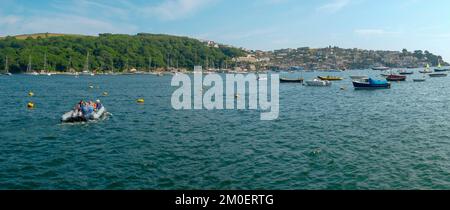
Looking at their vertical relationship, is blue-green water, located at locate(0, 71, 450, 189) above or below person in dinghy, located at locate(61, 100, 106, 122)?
below

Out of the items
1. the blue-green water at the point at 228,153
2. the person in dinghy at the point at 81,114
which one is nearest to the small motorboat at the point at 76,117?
the person in dinghy at the point at 81,114

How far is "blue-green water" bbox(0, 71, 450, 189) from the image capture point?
75.5ft

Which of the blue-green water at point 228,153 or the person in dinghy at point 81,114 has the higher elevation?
the person in dinghy at point 81,114

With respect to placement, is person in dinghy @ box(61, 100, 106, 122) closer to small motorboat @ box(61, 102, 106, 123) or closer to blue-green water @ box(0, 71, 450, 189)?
small motorboat @ box(61, 102, 106, 123)

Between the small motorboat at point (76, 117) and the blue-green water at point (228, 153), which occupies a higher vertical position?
the small motorboat at point (76, 117)

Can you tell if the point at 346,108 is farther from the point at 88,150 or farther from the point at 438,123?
the point at 88,150

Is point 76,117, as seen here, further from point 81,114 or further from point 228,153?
point 228,153

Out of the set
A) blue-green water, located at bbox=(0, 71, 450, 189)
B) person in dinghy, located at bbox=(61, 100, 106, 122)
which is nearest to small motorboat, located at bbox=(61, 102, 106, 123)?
person in dinghy, located at bbox=(61, 100, 106, 122)

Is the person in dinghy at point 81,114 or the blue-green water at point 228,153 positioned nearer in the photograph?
the blue-green water at point 228,153

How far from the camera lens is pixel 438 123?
1796 inches

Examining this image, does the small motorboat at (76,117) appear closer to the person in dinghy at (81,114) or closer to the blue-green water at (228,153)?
the person in dinghy at (81,114)

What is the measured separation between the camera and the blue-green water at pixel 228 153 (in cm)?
2302

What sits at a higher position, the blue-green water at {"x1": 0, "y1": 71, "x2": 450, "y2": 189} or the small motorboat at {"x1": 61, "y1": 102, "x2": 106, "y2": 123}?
the small motorboat at {"x1": 61, "y1": 102, "x2": 106, "y2": 123}

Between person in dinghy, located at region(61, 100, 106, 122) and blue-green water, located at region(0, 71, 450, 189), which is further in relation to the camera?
person in dinghy, located at region(61, 100, 106, 122)
